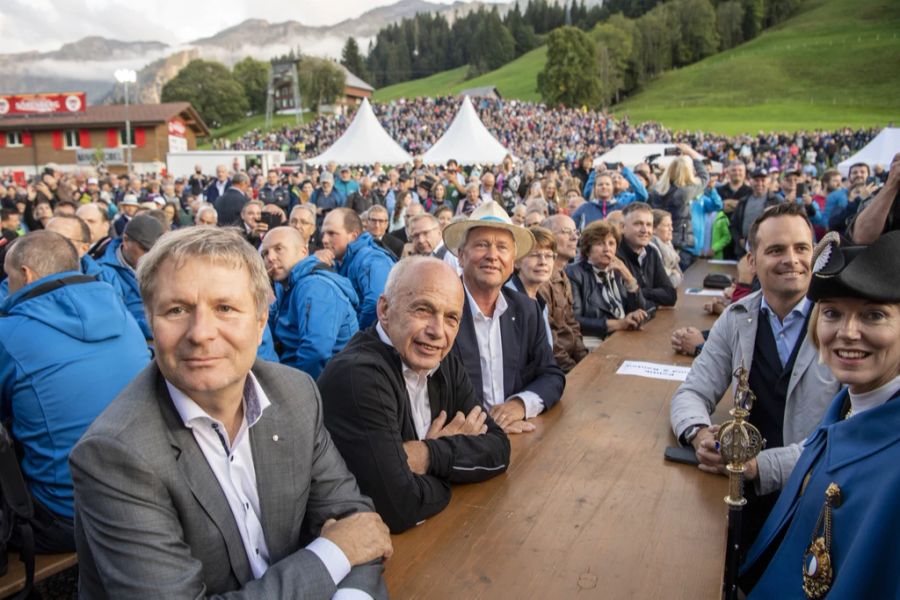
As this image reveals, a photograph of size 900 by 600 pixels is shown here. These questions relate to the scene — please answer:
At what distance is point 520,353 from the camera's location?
3.50 m

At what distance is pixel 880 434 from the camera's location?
5.45 feet

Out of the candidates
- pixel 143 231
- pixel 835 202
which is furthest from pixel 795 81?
pixel 143 231

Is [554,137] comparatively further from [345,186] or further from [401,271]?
[401,271]

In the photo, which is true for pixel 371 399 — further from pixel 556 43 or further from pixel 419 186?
pixel 556 43

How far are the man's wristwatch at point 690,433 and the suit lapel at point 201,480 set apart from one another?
185cm

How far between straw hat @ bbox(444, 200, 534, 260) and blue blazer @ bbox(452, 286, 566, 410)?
385 mm

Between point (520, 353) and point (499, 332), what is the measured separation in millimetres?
170

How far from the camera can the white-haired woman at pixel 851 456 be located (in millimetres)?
1541

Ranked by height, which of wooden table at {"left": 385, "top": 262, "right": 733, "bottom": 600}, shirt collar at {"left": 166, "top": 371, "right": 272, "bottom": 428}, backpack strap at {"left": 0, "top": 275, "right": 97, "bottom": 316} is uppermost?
backpack strap at {"left": 0, "top": 275, "right": 97, "bottom": 316}

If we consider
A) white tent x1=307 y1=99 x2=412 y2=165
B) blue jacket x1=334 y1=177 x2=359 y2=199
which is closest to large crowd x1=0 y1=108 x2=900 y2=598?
blue jacket x1=334 y1=177 x2=359 y2=199

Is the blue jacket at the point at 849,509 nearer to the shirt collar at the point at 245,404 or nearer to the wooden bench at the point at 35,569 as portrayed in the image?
the shirt collar at the point at 245,404

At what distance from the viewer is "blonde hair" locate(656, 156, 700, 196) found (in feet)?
29.8

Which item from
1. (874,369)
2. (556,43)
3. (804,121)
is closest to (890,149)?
(874,369)

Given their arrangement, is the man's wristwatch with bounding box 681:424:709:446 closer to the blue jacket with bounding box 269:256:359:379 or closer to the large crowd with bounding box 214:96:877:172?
the blue jacket with bounding box 269:256:359:379
